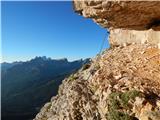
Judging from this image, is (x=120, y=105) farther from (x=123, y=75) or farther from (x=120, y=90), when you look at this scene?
(x=123, y=75)

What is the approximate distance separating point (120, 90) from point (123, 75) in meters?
1.58

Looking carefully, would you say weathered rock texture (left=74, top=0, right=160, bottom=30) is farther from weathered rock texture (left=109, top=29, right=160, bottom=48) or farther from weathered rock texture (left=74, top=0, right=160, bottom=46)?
weathered rock texture (left=109, top=29, right=160, bottom=48)

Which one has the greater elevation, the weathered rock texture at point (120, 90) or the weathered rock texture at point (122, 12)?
the weathered rock texture at point (122, 12)

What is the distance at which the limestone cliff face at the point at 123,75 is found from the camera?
44.7 feet

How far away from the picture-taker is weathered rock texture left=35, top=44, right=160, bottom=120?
13342 mm

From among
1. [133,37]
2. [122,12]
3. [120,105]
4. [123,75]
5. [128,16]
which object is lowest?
[120,105]

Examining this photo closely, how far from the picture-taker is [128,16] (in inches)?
688

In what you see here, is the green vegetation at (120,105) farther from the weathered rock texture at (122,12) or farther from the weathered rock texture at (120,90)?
the weathered rock texture at (122,12)

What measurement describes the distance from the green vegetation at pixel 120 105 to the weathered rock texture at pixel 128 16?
4.35m

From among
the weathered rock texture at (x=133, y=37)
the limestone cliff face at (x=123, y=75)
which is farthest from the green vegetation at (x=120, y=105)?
the weathered rock texture at (x=133, y=37)

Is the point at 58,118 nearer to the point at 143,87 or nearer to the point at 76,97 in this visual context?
the point at 76,97

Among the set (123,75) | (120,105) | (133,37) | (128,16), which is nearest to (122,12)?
(128,16)

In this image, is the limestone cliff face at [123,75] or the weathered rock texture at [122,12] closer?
the limestone cliff face at [123,75]

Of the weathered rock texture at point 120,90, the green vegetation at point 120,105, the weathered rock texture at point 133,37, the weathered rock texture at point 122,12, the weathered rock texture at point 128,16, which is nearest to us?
the weathered rock texture at point 120,90
